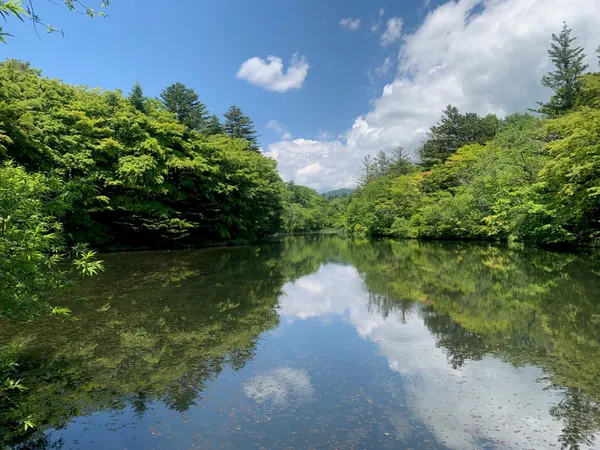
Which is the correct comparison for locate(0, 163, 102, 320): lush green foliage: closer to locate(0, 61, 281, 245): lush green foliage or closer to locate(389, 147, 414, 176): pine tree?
locate(0, 61, 281, 245): lush green foliage

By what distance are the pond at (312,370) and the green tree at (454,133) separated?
39376 mm

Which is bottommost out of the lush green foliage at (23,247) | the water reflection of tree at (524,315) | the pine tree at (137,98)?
the water reflection of tree at (524,315)

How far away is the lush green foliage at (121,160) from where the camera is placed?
18703mm

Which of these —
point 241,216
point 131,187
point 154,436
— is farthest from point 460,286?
point 241,216

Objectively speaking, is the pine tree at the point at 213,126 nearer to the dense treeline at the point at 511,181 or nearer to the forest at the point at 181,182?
the forest at the point at 181,182

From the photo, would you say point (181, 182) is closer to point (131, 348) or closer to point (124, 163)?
point (124, 163)

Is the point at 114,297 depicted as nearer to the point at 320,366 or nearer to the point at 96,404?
the point at 96,404

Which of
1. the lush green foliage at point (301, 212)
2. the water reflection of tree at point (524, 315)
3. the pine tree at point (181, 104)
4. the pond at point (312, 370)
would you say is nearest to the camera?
the pond at point (312, 370)

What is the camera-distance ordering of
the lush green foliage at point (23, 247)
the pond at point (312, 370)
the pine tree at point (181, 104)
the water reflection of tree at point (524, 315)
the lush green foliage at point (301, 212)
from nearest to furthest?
the lush green foliage at point (23, 247)
the pond at point (312, 370)
the water reflection of tree at point (524, 315)
the pine tree at point (181, 104)
the lush green foliage at point (301, 212)

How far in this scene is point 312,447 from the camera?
344 cm

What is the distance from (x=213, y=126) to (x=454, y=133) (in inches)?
1209

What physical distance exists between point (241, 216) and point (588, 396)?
31667 millimetres

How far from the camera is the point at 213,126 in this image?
1800 inches

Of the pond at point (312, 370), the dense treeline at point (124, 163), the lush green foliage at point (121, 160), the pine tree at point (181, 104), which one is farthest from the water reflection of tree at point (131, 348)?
the pine tree at point (181, 104)
